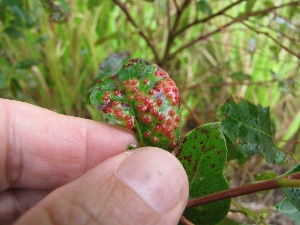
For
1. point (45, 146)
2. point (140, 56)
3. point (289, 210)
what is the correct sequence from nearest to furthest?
point (289, 210) < point (45, 146) < point (140, 56)

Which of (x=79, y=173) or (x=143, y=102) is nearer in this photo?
(x=143, y=102)

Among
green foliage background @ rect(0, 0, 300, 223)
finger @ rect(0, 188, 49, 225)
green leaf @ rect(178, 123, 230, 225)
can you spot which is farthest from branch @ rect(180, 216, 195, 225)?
green foliage background @ rect(0, 0, 300, 223)

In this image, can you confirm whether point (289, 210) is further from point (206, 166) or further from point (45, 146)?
point (45, 146)

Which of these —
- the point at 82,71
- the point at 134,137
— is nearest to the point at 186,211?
the point at 134,137

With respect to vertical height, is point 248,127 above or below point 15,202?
above

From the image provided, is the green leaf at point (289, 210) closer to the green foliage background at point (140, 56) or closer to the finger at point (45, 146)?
the finger at point (45, 146)

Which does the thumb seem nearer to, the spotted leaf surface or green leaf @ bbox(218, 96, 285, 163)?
the spotted leaf surface

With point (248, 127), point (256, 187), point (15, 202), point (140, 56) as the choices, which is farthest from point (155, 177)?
point (140, 56)
